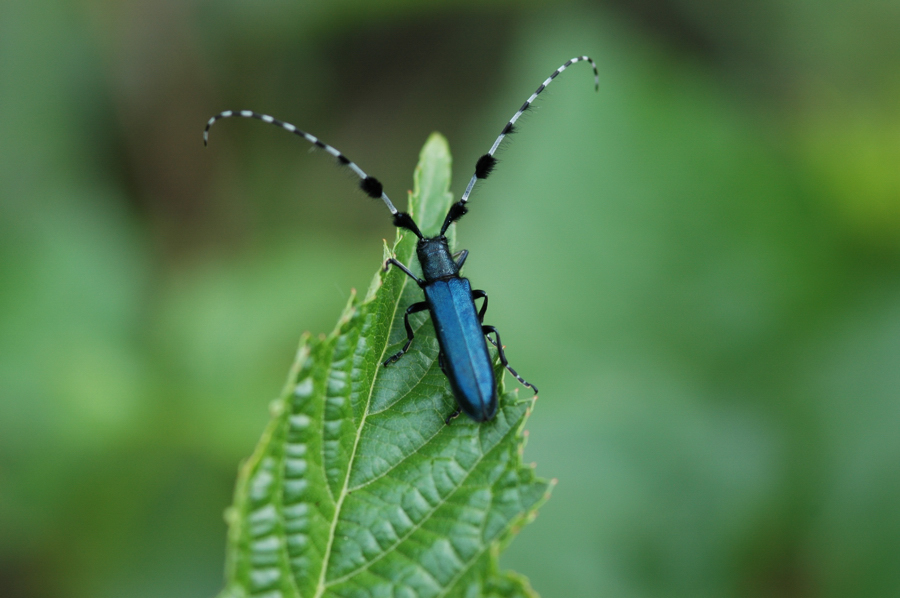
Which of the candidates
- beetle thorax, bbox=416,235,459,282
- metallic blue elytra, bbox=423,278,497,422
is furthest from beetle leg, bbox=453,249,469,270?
metallic blue elytra, bbox=423,278,497,422

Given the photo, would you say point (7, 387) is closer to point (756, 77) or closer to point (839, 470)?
point (839, 470)

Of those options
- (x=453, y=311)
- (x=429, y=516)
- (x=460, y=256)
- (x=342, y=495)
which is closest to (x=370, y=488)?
(x=342, y=495)

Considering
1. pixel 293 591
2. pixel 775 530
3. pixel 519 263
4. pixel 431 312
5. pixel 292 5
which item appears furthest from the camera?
pixel 292 5

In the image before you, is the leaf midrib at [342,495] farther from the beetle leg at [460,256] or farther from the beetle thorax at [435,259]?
the beetle leg at [460,256]

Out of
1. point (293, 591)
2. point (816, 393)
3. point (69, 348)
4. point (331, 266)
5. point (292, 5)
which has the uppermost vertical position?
point (292, 5)

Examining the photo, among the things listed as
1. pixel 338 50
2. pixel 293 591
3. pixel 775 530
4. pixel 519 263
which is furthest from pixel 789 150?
pixel 293 591

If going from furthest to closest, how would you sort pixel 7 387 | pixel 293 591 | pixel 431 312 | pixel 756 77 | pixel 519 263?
pixel 756 77, pixel 519 263, pixel 7 387, pixel 431 312, pixel 293 591
